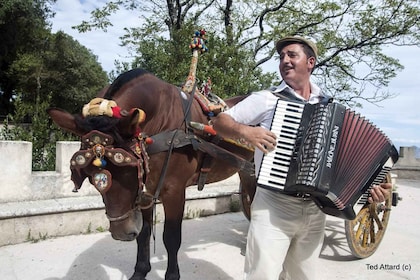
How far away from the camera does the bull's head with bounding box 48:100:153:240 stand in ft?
6.89

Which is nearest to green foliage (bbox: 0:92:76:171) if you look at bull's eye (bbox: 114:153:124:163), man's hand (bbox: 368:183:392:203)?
bull's eye (bbox: 114:153:124:163)

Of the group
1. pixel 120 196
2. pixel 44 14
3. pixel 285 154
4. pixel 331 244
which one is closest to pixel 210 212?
pixel 331 244

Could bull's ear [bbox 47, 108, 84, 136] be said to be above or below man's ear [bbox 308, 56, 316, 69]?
below

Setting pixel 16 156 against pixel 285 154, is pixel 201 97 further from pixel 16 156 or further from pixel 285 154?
pixel 16 156

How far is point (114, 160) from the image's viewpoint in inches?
83.2

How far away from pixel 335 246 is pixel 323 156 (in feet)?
10.2

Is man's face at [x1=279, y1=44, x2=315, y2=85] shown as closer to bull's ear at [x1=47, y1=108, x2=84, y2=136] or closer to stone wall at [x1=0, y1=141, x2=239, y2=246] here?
bull's ear at [x1=47, y1=108, x2=84, y2=136]

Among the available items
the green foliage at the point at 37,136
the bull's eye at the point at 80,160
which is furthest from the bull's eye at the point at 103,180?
the green foliage at the point at 37,136

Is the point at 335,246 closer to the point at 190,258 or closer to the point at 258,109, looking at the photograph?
the point at 190,258

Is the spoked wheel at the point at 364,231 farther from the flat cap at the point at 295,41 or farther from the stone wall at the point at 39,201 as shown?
the stone wall at the point at 39,201

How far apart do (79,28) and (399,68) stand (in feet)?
37.0

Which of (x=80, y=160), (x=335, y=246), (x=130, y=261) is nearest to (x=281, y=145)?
(x=80, y=160)

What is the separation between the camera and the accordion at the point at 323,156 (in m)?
1.79

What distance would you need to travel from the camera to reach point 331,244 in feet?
14.8
